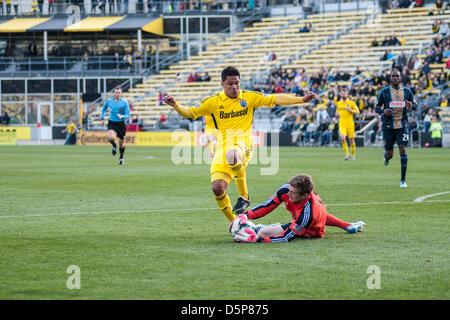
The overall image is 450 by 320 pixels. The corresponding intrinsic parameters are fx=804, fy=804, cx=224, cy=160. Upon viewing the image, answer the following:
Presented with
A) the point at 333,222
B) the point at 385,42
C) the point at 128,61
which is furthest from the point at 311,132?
the point at 333,222

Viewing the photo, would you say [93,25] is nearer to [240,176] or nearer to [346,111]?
[346,111]

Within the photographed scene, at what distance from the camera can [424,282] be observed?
6.69m

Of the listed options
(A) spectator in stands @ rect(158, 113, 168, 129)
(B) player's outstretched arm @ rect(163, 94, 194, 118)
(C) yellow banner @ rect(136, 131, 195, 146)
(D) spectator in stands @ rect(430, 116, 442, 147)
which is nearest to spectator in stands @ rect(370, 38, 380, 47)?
(D) spectator in stands @ rect(430, 116, 442, 147)

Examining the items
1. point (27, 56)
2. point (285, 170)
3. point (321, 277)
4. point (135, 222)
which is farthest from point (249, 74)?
point (321, 277)

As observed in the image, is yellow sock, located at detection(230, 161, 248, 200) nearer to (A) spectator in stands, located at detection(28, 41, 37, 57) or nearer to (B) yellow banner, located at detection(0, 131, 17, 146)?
(B) yellow banner, located at detection(0, 131, 17, 146)

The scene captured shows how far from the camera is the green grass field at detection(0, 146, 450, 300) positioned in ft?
21.3

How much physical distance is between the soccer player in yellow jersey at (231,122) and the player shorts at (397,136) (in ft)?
22.6

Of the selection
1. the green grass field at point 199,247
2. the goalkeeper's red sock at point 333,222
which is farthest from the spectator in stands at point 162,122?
the goalkeeper's red sock at point 333,222

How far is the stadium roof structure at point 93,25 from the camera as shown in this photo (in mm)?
55812

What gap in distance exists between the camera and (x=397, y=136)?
1730cm

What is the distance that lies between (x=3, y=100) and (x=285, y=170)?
41.4 meters

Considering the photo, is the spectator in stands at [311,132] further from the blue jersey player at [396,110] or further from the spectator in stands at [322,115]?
the blue jersey player at [396,110]

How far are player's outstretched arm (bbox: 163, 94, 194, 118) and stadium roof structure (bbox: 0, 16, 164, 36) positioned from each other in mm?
45635

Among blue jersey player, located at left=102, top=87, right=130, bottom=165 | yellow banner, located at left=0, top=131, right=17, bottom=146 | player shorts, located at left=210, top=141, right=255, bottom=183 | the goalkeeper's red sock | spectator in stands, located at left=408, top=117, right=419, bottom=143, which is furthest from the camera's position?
yellow banner, located at left=0, top=131, right=17, bottom=146
